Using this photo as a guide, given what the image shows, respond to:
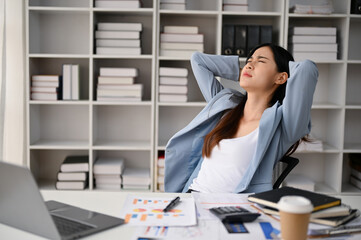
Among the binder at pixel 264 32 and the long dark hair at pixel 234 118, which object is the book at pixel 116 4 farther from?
the long dark hair at pixel 234 118

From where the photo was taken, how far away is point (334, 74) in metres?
3.54

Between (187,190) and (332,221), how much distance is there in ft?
3.30

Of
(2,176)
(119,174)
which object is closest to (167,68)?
(119,174)

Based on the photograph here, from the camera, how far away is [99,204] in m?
1.35

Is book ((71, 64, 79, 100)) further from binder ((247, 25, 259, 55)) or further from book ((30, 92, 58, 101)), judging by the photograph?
binder ((247, 25, 259, 55))

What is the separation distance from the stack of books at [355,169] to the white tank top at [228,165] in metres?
2.00

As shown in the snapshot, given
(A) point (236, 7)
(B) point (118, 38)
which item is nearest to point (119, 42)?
(B) point (118, 38)

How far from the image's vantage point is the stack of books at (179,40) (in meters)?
3.35

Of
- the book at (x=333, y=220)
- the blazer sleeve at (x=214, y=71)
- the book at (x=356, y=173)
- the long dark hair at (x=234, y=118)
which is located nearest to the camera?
the book at (x=333, y=220)

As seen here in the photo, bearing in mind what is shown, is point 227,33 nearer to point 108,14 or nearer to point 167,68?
point 167,68

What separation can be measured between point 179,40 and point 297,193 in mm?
2244

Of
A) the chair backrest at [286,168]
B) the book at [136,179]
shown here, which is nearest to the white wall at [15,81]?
the book at [136,179]

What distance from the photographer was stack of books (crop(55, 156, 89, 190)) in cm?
340

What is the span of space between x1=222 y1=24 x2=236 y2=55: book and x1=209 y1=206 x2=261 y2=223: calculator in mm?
2250
